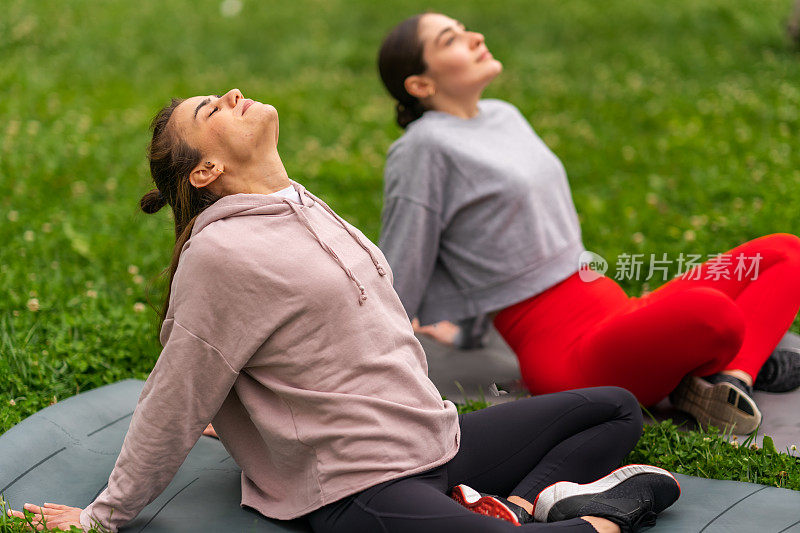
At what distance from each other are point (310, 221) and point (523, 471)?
3.38 feet

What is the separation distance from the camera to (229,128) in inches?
103

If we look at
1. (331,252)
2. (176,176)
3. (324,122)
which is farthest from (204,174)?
(324,122)

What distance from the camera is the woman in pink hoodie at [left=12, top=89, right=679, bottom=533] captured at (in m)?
2.48

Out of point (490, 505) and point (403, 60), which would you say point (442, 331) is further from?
point (490, 505)

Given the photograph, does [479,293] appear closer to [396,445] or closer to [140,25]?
[396,445]

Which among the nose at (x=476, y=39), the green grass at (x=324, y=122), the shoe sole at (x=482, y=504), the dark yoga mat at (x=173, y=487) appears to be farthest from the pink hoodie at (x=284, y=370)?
the nose at (x=476, y=39)

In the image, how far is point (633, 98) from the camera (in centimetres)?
846

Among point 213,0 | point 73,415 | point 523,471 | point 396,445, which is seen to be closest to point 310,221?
point 396,445

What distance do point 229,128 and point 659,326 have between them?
163 cm

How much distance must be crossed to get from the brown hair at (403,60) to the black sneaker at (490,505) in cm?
183

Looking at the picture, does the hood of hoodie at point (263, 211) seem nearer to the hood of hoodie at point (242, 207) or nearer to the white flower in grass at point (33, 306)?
the hood of hoodie at point (242, 207)

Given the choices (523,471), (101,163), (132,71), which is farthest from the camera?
(132,71)

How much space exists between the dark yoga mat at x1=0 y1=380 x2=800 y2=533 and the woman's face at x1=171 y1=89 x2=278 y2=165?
109cm

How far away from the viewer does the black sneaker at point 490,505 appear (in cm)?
259
